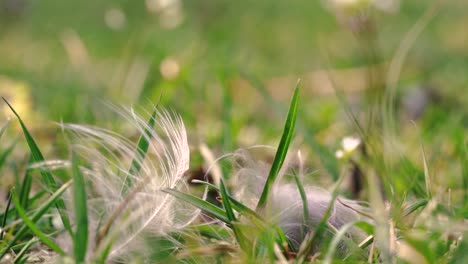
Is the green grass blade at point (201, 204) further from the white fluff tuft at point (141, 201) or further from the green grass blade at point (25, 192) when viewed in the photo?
the green grass blade at point (25, 192)

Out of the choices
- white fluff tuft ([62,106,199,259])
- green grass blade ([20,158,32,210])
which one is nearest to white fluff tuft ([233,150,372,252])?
white fluff tuft ([62,106,199,259])

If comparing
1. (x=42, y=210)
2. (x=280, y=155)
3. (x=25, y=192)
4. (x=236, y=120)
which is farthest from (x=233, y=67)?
(x=42, y=210)

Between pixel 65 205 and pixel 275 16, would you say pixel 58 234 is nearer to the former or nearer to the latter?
pixel 65 205

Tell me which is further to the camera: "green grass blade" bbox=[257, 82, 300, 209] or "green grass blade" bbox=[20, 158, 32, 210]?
"green grass blade" bbox=[20, 158, 32, 210]

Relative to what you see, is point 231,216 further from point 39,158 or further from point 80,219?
point 39,158

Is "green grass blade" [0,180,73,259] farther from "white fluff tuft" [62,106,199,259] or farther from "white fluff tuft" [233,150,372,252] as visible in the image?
"white fluff tuft" [233,150,372,252]

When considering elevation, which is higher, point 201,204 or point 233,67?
point 201,204
